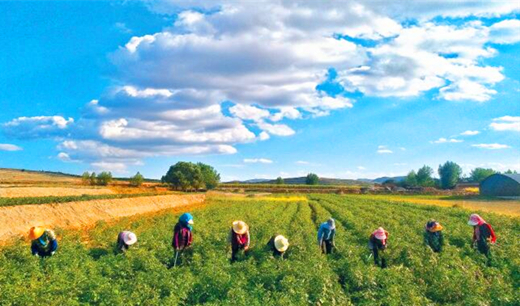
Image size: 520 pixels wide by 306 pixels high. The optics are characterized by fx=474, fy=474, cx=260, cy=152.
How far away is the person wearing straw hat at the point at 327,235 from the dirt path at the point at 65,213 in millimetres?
12587

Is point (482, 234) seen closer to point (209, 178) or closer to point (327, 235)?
point (327, 235)

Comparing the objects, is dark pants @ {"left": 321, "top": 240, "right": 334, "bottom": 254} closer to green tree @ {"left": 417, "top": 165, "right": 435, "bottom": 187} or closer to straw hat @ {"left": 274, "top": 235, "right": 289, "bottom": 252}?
straw hat @ {"left": 274, "top": 235, "right": 289, "bottom": 252}

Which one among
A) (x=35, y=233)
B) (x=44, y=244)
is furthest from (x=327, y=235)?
(x=35, y=233)

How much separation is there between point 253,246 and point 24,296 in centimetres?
864

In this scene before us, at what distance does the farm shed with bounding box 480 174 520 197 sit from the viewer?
65425 mm

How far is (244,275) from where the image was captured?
39.4 feet

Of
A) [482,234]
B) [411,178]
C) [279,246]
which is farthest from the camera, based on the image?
[411,178]

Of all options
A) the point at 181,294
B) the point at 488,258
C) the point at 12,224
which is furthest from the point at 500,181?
the point at 181,294

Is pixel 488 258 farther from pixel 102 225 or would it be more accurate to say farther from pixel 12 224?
pixel 12 224

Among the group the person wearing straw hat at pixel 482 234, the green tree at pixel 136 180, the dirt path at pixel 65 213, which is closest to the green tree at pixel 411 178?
the green tree at pixel 136 180

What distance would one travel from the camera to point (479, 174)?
145000 millimetres

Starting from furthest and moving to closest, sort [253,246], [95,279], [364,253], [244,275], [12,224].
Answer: [12,224]
[253,246]
[364,253]
[244,275]
[95,279]

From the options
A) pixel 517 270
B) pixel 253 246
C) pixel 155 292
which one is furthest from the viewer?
pixel 253 246

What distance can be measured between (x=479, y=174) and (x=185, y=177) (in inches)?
3625
